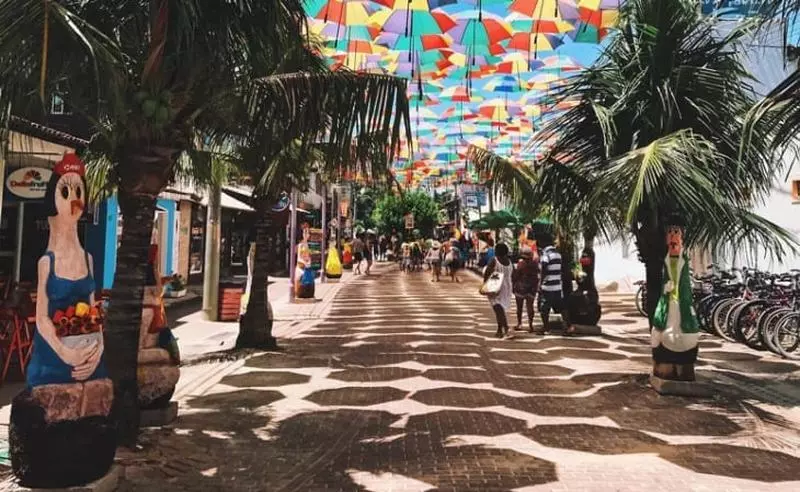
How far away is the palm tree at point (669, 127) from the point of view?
7.07m

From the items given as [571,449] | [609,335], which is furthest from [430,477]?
[609,335]

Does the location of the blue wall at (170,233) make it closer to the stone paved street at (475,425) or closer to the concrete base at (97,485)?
the stone paved street at (475,425)

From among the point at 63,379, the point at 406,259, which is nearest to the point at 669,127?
the point at 63,379

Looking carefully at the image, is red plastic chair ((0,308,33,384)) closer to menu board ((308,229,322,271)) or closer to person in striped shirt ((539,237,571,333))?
person in striped shirt ((539,237,571,333))

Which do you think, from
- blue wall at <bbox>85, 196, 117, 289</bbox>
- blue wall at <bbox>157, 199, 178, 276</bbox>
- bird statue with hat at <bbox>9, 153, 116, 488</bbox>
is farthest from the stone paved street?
blue wall at <bbox>157, 199, 178, 276</bbox>

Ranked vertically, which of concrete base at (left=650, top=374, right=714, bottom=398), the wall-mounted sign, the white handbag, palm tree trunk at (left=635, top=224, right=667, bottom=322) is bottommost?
concrete base at (left=650, top=374, right=714, bottom=398)

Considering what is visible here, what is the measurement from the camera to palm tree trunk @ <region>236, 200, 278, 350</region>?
33.3ft

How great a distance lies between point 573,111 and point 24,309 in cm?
711

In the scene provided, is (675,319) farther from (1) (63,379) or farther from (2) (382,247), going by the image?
(2) (382,247)

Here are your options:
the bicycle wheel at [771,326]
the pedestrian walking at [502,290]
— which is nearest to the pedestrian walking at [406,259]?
the pedestrian walking at [502,290]

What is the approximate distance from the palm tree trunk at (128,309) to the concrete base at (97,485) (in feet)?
2.11

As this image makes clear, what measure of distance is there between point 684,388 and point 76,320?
6342mm

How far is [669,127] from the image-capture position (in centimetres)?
781

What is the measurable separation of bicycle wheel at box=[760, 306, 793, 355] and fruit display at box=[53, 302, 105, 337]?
9.61 meters
